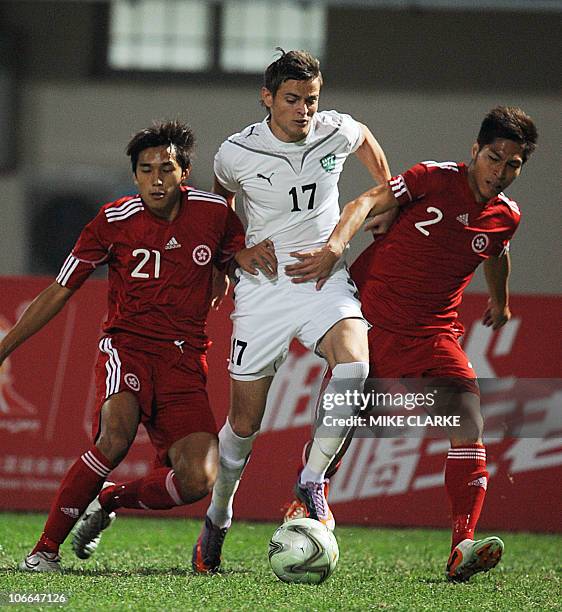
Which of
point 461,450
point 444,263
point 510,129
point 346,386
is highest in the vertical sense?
point 510,129

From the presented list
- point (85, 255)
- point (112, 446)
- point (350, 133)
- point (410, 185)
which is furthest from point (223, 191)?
point (112, 446)

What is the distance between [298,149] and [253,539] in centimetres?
260

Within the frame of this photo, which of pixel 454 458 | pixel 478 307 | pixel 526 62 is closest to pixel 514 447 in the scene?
pixel 478 307

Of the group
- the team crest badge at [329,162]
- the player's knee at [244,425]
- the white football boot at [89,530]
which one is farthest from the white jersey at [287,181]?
the white football boot at [89,530]

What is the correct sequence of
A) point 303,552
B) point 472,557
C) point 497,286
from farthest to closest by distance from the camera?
point 497,286, point 472,557, point 303,552

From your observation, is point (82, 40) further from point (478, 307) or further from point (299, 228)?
point (299, 228)

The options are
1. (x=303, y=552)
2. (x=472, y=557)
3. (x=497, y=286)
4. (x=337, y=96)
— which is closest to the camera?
(x=303, y=552)

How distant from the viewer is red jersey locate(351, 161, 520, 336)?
5.74 metres

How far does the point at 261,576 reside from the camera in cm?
541

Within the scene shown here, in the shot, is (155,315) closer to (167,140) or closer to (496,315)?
(167,140)

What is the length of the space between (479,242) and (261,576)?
1.79 meters

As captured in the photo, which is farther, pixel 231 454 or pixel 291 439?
pixel 291 439

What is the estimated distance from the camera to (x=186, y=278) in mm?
5508

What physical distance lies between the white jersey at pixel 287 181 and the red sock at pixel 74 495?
3.82 ft
